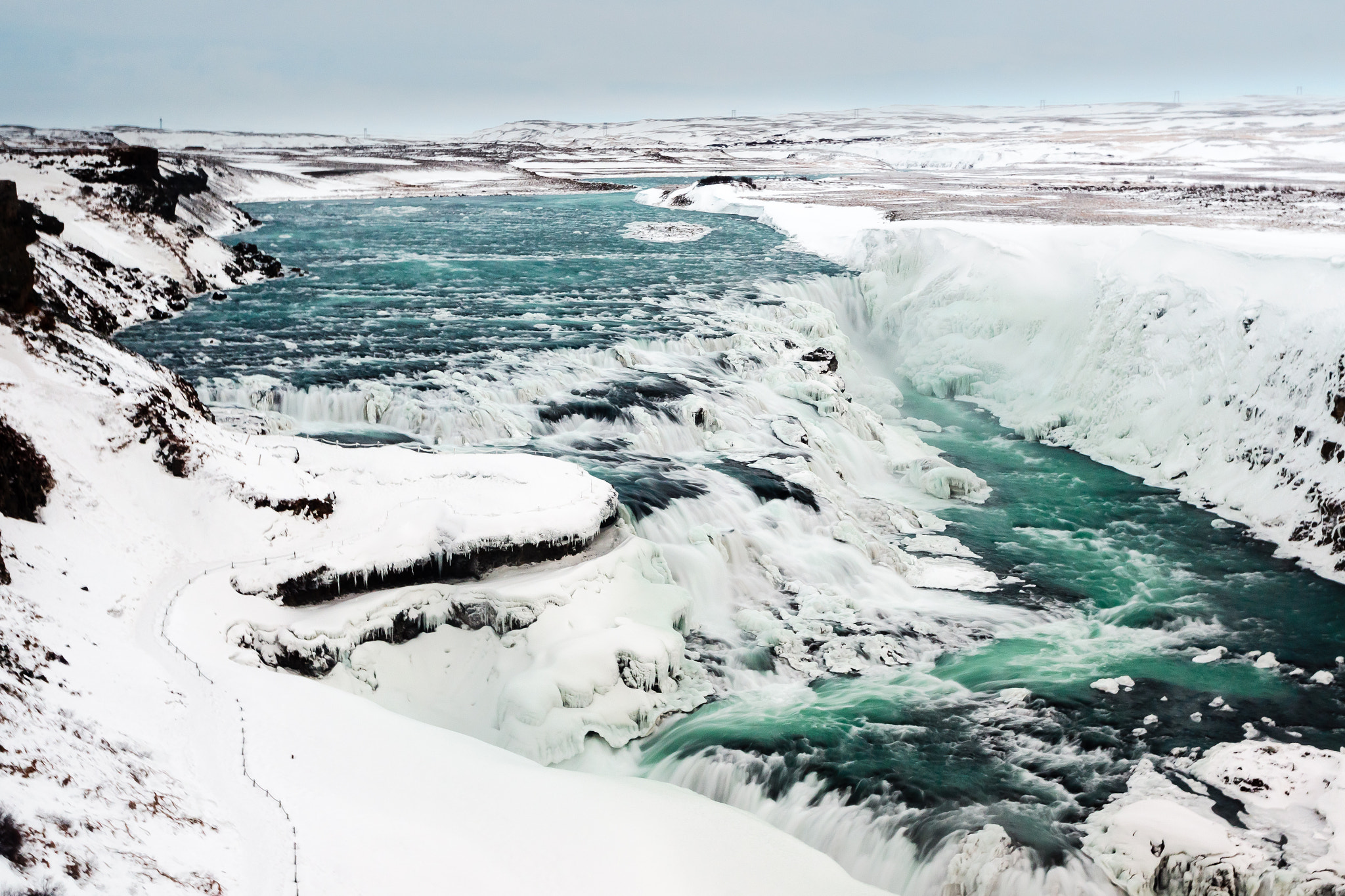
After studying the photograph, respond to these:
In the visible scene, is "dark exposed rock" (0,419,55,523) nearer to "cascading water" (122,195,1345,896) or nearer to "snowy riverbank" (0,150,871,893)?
"snowy riverbank" (0,150,871,893)

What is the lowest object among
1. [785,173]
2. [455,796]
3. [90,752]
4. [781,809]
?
[781,809]

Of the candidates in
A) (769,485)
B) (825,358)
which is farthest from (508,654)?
(825,358)

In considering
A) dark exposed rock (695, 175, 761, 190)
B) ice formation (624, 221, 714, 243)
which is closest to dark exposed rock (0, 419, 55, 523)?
ice formation (624, 221, 714, 243)

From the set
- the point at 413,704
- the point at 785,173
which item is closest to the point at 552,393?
the point at 413,704

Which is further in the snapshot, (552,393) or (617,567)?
(552,393)

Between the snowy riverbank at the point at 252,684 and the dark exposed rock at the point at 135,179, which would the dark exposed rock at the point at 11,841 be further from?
the dark exposed rock at the point at 135,179

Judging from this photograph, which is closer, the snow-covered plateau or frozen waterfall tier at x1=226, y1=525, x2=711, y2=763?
the snow-covered plateau

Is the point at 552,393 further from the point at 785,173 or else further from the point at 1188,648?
the point at 785,173
